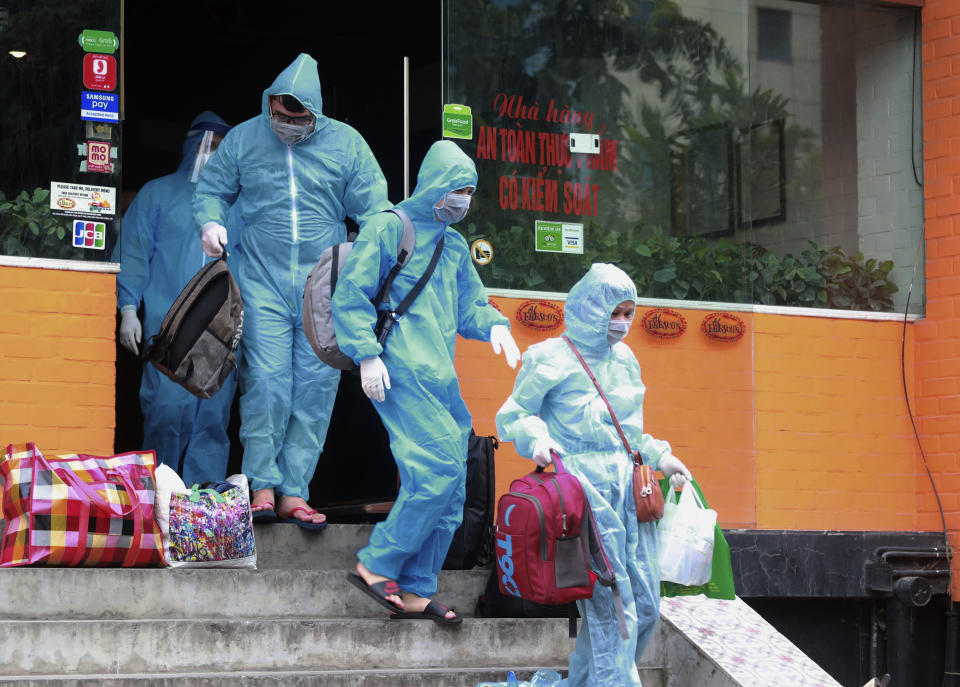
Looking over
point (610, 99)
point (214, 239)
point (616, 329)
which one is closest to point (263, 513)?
point (214, 239)

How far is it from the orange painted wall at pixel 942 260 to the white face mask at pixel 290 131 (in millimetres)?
3725

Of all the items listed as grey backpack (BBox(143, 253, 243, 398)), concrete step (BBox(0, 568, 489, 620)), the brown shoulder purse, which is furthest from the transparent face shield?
the brown shoulder purse

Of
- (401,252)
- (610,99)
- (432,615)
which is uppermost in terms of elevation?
(610,99)

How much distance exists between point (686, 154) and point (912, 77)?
5.19 feet

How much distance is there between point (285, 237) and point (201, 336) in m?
0.74

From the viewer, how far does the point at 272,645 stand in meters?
5.41

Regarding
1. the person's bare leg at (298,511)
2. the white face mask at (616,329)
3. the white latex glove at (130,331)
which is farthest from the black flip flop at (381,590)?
the white latex glove at (130,331)

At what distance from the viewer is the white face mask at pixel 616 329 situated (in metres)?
5.50

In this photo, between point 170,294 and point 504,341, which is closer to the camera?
point 504,341

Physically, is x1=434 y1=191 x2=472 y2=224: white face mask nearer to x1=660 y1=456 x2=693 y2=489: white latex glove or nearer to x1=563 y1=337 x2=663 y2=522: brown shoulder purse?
x1=563 y1=337 x2=663 y2=522: brown shoulder purse

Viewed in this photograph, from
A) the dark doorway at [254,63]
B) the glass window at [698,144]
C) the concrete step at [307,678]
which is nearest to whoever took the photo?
the concrete step at [307,678]

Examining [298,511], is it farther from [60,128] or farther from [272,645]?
[60,128]

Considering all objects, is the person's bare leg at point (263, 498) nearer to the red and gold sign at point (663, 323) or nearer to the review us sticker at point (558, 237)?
the review us sticker at point (558, 237)

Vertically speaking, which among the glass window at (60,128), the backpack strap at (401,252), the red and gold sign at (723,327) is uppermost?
the glass window at (60,128)
